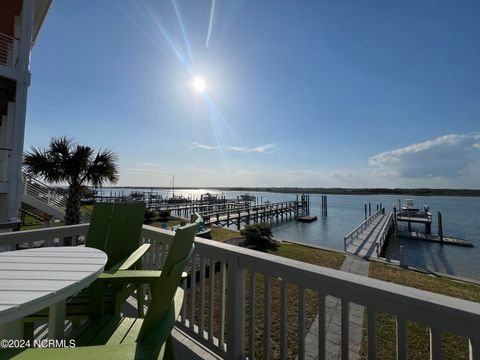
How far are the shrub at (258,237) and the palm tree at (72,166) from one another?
629 cm

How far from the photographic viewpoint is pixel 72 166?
6.84 m

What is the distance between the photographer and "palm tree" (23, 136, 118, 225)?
21.9 ft

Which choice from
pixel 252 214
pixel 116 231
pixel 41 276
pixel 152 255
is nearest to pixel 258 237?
pixel 152 255

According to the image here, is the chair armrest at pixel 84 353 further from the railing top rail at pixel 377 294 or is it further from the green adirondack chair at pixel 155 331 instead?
the railing top rail at pixel 377 294

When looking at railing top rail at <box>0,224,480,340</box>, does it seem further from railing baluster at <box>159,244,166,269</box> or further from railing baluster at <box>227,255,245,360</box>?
railing baluster at <box>159,244,166,269</box>

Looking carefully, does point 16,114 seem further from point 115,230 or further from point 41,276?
point 41,276

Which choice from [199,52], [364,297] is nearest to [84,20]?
[199,52]

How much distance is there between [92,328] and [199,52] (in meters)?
6.58

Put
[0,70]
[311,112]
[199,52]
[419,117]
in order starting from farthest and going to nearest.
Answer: [419,117] → [311,112] → [199,52] → [0,70]

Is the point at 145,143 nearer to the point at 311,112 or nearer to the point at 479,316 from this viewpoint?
the point at 311,112

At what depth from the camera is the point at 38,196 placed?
998cm

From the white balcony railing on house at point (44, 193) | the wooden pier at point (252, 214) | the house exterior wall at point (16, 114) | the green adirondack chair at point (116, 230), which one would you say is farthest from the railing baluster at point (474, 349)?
the wooden pier at point (252, 214)

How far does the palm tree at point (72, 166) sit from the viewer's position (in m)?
6.66

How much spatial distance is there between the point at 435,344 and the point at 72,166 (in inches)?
326
